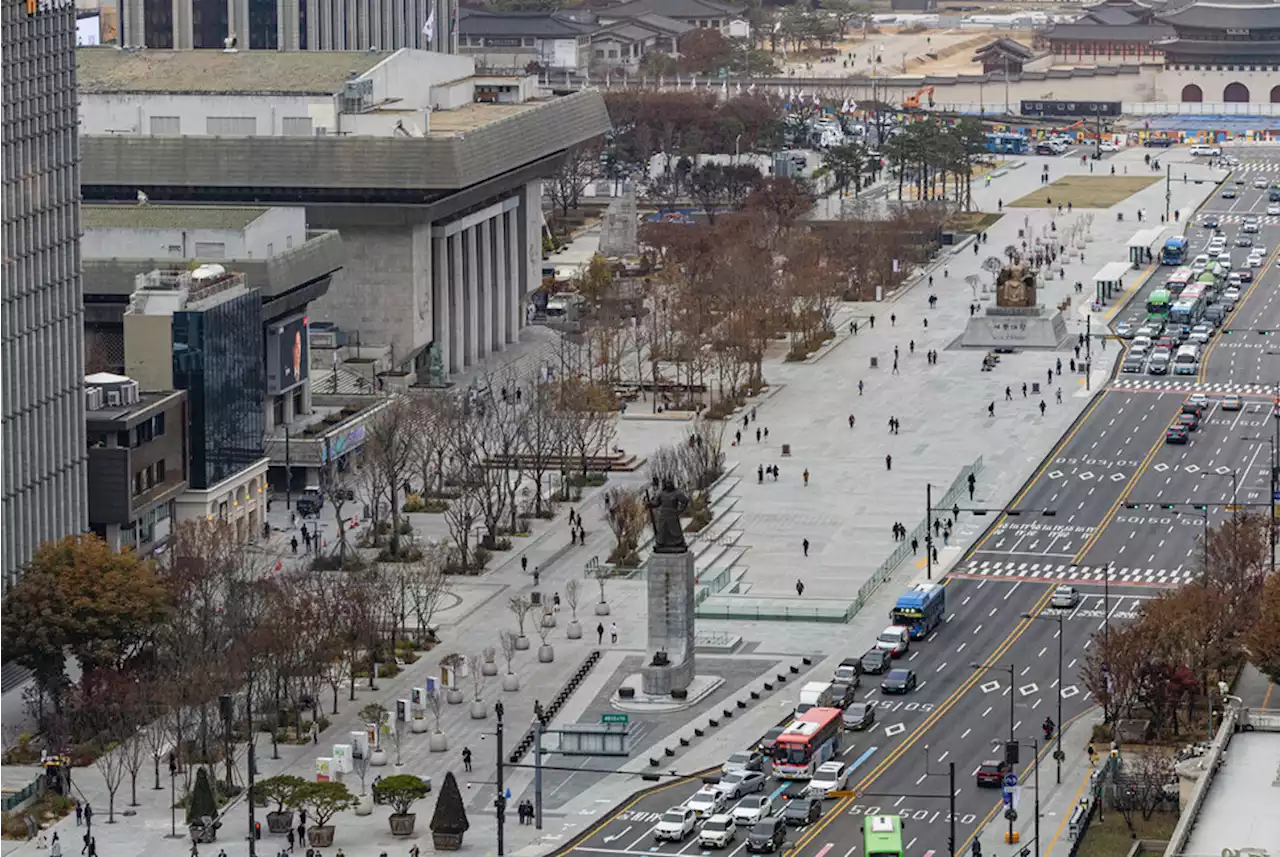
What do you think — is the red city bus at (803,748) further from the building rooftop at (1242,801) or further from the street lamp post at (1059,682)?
the building rooftop at (1242,801)

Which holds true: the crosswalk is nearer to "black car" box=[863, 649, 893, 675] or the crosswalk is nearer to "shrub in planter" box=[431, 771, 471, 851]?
"black car" box=[863, 649, 893, 675]

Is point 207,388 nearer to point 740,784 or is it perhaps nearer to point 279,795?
point 279,795

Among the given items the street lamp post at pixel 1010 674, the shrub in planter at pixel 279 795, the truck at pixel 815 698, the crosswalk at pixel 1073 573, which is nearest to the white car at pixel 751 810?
the street lamp post at pixel 1010 674

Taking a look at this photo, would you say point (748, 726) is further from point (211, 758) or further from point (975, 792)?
point (211, 758)

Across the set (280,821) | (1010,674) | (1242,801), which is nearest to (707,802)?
(280,821)

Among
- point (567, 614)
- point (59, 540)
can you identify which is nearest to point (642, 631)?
point (567, 614)

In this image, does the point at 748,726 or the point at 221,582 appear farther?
the point at 221,582
